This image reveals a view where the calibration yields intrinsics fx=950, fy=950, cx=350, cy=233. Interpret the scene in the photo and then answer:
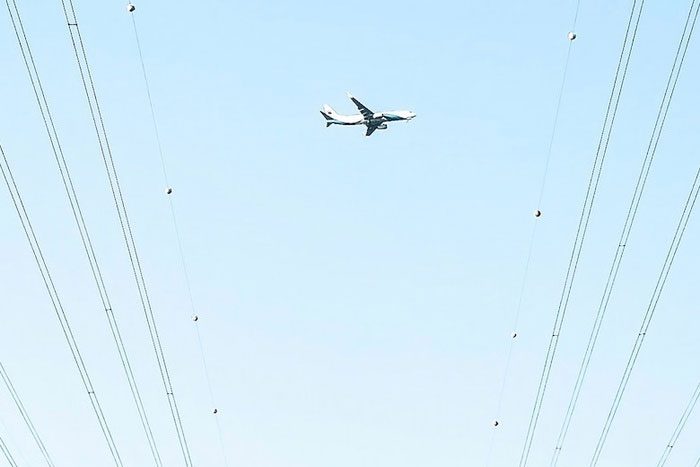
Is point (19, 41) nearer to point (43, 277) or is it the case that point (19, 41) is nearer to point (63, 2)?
point (63, 2)

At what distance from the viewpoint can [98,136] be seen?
111 feet

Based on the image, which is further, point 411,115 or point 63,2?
point 411,115

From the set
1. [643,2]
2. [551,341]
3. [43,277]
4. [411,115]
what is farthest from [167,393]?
[411,115]

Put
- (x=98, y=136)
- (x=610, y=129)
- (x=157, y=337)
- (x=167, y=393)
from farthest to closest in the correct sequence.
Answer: (x=167, y=393)
(x=157, y=337)
(x=610, y=129)
(x=98, y=136)

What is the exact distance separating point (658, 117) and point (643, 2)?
14.1 ft

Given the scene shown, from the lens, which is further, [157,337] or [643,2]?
[157,337]

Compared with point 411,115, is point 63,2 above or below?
above

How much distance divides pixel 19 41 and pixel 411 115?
267 ft

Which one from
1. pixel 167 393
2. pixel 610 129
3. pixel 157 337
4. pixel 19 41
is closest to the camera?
pixel 19 41

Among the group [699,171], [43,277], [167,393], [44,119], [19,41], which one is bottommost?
[167,393]

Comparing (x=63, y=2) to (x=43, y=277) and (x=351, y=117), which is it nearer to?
(x=43, y=277)

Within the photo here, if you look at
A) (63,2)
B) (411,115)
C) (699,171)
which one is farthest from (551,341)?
(411,115)

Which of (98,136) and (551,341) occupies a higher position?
(98,136)

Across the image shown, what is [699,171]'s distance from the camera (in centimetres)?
3612
